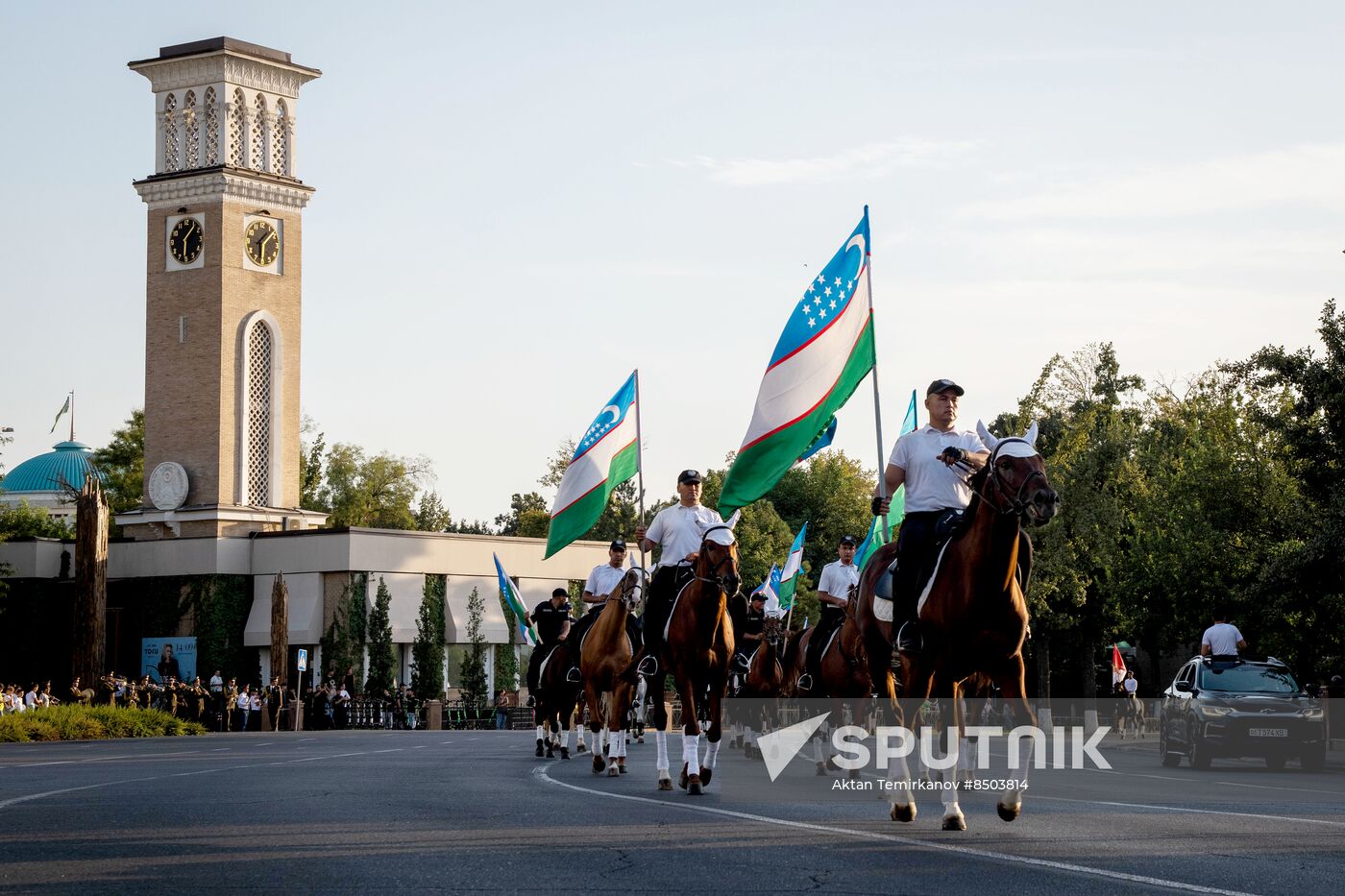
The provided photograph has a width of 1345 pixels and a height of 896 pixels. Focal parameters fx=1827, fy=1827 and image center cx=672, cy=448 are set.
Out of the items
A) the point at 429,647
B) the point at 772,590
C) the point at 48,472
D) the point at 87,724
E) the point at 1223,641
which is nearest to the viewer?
the point at 1223,641

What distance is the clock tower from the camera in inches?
3027

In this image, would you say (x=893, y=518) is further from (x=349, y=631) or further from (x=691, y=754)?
(x=349, y=631)

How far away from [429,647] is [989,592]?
65.7 meters

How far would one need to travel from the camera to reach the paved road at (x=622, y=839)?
8883 mm

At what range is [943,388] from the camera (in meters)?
12.2

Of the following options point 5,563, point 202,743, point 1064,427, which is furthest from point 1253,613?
point 5,563

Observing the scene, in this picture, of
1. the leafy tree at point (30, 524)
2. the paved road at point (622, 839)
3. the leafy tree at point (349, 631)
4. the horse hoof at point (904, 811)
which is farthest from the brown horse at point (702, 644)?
the leafy tree at point (30, 524)

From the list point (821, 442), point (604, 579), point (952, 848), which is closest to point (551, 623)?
point (604, 579)

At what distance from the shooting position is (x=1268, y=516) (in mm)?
51531

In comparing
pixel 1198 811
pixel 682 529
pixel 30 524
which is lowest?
pixel 1198 811

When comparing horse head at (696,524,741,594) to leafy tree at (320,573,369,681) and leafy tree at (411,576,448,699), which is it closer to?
leafy tree at (320,573,369,681)

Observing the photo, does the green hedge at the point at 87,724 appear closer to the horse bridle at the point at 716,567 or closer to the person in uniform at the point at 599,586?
the person in uniform at the point at 599,586

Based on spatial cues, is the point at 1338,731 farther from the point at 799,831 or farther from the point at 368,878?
the point at 368,878

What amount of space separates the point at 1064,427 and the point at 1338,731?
27920 mm
